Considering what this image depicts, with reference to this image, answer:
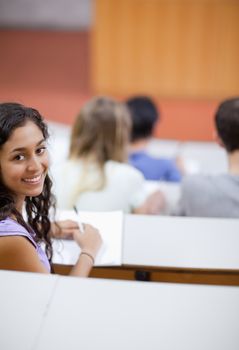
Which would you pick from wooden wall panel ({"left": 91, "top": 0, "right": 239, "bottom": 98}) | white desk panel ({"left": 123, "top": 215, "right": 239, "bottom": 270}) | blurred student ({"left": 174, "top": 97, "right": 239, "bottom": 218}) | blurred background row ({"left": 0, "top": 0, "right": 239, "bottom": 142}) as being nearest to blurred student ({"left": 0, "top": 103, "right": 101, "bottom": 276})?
white desk panel ({"left": 123, "top": 215, "right": 239, "bottom": 270})

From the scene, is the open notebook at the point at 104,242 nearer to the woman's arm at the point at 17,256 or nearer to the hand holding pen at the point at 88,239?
the hand holding pen at the point at 88,239

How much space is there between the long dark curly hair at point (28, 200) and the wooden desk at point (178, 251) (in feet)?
0.36

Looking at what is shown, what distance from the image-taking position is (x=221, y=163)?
2.98 meters

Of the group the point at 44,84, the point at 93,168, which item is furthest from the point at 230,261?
the point at 44,84

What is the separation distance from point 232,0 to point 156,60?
2.80 feet

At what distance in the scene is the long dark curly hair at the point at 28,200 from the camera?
1.06m

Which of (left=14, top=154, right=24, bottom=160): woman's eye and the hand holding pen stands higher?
(left=14, top=154, right=24, bottom=160): woman's eye

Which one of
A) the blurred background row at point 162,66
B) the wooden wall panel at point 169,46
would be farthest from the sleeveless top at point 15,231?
the wooden wall panel at point 169,46

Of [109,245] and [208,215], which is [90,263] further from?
[208,215]

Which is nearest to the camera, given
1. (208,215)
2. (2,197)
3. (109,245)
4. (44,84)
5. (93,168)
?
(2,197)

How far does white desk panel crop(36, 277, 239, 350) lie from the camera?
70cm

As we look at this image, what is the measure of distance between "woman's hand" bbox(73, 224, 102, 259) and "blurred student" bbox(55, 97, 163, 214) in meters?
0.47

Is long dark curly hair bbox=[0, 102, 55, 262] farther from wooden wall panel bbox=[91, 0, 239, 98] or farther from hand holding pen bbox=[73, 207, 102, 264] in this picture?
wooden wall panel bbox=[91, 0, 239, 98]

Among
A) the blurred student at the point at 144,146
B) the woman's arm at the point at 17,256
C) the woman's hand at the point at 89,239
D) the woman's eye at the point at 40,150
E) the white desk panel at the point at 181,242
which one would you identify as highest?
the woman's eye at the point at 40,150
